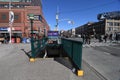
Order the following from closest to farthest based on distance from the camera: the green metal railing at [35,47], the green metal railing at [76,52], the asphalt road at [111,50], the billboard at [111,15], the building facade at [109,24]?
the green metal railing at [76,52]
the green metal railing at [35,47]
the asphalt road at [111,50]
the building facade at [109,24]
the billboard at [111,15]

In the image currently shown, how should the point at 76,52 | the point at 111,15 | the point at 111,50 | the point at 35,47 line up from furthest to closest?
1. the point at 111,15
2. the point at 111,50
3. the point at 35,47
4. the point at 76,52

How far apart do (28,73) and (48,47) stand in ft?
41.1

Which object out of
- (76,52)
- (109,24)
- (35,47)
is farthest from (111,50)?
(109,24)

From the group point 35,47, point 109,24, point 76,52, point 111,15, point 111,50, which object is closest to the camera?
point 76,52

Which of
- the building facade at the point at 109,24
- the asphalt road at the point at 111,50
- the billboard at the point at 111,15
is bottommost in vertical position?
the asphalt road at the point at 111,50

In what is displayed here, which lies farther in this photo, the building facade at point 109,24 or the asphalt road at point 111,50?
the building facade at point 109,24

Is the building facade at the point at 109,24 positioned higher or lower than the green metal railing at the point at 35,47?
higher

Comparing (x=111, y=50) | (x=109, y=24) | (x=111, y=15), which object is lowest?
(x=111, y=50)

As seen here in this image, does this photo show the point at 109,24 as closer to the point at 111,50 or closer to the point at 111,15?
the point at 111,15

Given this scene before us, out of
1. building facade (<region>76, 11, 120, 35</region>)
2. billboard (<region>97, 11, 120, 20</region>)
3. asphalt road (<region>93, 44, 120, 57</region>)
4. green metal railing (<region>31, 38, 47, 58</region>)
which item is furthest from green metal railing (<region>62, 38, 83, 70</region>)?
billboard (<region>97, 11, 120, 20</region>)

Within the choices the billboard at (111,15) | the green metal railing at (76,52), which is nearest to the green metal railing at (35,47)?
the green metal railing at (76,52)

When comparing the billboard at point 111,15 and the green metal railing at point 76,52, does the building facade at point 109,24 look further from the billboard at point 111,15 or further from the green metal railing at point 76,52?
the green metal railing at point 76,52

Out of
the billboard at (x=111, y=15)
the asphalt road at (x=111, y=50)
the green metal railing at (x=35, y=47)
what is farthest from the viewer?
the billboard at (x=111, y=15)

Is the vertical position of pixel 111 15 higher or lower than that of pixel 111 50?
higher
